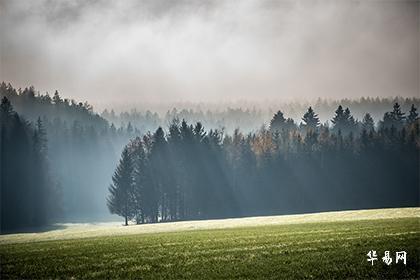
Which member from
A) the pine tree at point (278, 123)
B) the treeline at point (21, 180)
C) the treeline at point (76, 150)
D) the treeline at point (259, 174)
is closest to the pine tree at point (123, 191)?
the treeline at point (259, 174)

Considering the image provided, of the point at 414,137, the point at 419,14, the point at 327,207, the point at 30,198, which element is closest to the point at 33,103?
the point at 30,198

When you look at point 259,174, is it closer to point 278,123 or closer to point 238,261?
point 278,123

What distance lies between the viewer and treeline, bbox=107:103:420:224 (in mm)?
73750

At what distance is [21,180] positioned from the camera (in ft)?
229

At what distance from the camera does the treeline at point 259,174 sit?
242 feet

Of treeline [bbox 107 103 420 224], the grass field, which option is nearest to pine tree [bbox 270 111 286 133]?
treeline [bbox 107 103 420 224]

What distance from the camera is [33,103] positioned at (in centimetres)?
14575

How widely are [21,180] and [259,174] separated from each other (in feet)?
142

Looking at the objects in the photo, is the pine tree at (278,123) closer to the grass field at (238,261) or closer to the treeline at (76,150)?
the treeline at (76,150)

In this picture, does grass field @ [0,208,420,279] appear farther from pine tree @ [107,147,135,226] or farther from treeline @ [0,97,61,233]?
pine tree @ [107,147,135,226]

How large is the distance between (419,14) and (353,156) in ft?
195

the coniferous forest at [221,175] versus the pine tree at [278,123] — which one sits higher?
the pine tree at [278,123]

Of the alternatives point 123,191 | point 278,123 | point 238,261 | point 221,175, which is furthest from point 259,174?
point 238,261

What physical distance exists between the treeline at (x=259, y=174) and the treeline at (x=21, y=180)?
1305 centimetres
